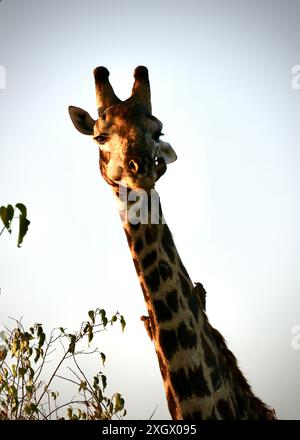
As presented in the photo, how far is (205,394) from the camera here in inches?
186

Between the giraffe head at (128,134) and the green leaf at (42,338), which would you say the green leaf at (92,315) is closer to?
the green leaf at (42,338)

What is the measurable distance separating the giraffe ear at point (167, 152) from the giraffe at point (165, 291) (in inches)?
0.5

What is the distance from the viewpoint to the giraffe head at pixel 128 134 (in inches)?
206

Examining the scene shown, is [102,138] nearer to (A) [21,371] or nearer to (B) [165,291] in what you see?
(B) [165,291]

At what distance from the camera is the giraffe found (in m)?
Answer: 4.80

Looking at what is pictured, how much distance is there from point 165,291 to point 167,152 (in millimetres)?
1617

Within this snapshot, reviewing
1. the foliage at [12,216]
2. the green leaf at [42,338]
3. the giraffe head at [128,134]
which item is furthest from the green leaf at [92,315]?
the foliage at [12,216]

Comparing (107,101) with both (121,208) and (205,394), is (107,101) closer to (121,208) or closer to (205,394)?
(121,208)

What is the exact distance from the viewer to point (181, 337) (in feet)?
16.3

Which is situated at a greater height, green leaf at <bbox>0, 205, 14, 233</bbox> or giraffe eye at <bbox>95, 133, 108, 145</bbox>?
giraffe eye at <bbox>95, 133, 108, 145</bbox>

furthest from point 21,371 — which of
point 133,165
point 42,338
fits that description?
point 133,165

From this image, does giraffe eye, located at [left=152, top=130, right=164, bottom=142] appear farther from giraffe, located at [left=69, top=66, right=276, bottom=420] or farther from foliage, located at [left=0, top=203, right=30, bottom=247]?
foliage, located at [left=0, top=203, right=30, bottom=247]

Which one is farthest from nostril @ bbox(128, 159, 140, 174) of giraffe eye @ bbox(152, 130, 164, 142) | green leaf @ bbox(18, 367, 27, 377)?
green leaf @ bbox(18, 367, 27, 377)

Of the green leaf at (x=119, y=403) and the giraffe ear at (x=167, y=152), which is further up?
the giraffe ear at (x=167, y=152)
